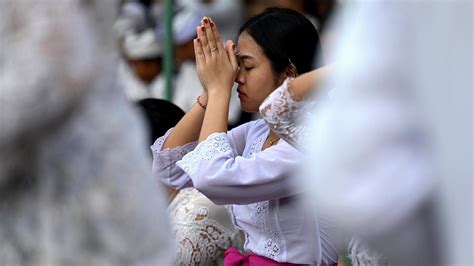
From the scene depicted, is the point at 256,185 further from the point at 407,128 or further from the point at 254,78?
the point at 407,128

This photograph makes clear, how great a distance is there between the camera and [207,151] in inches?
130

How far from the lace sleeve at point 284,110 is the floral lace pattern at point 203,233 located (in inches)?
47.0

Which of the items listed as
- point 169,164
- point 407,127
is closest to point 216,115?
point 169,164

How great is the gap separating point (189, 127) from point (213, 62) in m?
0.29

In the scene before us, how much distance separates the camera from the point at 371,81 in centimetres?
171

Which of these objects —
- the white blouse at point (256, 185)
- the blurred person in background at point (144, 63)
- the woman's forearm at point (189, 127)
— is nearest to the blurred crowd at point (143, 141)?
the white blouse at point (256, 185)

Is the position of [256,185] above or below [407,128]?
below

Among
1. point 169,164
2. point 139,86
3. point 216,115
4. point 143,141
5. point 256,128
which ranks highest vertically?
point 143,141

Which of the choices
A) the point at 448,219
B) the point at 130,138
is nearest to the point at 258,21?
the point at 130,138

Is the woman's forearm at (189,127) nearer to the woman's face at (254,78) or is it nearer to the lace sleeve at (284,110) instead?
the woman's face at (254,78)

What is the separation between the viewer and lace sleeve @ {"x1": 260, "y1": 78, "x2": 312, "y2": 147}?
99.6 inches

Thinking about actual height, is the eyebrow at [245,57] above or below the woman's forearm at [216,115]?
above

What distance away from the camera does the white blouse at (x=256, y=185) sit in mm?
3262

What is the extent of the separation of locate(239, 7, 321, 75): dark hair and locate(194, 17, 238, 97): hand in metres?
0.12
